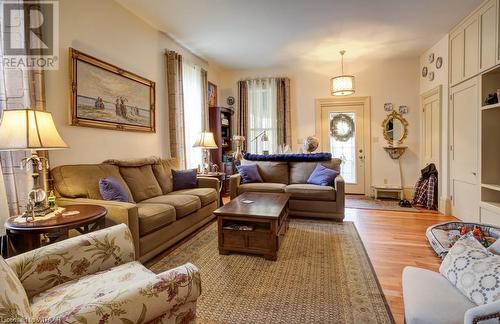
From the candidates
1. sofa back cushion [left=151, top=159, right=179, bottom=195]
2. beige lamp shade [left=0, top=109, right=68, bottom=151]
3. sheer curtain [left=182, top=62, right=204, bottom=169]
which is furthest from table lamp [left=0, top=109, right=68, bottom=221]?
sheer curtain [left=182, top=62, right=204, bottom=169]

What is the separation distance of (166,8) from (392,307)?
3.88 m

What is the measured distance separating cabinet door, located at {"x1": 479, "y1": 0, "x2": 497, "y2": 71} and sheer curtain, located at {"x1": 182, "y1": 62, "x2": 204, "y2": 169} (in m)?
4.23

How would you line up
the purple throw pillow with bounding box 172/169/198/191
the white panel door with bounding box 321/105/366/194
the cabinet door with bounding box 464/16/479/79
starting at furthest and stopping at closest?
the white panel door with bounding box 321/105/366/194
the purple throw pillow with bounding box 172/169/198/191
the cabinet door with bounding box 464/16/479/79

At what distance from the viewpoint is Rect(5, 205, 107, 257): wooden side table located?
1750 mm

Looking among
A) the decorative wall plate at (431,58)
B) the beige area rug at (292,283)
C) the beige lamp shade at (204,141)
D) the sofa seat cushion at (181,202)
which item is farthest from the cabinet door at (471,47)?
the sofa seat cushion at (181,202)

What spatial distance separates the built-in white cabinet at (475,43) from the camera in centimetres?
310

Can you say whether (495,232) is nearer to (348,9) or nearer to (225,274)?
(225,274)

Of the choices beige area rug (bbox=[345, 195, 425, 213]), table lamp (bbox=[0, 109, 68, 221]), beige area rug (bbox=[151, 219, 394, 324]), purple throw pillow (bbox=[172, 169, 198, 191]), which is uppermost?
table lamp (bbox=[0, 109, 68, 221])

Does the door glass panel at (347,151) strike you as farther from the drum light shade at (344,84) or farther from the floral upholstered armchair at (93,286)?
the floral upholstered armchair at (93,286)

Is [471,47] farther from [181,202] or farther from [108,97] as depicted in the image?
[108,97]

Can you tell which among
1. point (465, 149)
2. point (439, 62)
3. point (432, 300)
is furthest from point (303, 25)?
point (432, 300)

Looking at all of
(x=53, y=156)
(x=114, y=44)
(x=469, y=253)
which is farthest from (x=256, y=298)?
(x=114, y=44)

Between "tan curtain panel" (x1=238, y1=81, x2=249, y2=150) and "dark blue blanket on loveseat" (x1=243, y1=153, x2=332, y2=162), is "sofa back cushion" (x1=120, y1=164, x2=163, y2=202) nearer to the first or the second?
"dark blue blanket on loveseat" (x1=243, y1=153, x2=332, y2=162)

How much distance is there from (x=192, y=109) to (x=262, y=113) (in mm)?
1838
